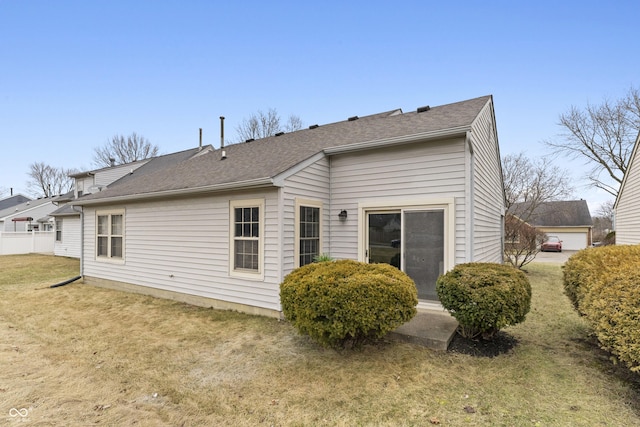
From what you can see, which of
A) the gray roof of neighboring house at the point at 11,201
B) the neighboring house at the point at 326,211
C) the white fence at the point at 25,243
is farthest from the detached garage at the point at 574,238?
the gray roof of neighboring house at the point at 11,201

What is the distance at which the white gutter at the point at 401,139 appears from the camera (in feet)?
17.4

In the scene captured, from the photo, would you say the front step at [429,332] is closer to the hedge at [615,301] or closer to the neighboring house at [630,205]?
the hedge at [615,301]

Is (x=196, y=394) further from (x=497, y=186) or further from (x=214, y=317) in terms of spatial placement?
(x=497, y=186)

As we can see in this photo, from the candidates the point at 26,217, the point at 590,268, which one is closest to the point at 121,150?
the point at 26,217

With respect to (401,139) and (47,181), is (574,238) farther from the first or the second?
(47,181)

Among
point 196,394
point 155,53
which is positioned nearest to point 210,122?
point 155,53

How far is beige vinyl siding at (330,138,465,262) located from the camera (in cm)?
549

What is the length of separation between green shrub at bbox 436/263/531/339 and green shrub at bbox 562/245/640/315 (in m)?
0.73

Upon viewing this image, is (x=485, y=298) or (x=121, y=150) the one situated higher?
(x=121, y=150)

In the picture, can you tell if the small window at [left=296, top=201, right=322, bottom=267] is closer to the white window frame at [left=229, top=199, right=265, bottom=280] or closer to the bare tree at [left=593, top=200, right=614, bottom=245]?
the white window frame at [left=229, top=199, right=265, bottom=280]

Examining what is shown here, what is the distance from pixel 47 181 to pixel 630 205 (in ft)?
184

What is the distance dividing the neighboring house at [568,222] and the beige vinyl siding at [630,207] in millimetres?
13731

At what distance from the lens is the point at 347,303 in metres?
3.64

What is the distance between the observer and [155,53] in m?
12.5
